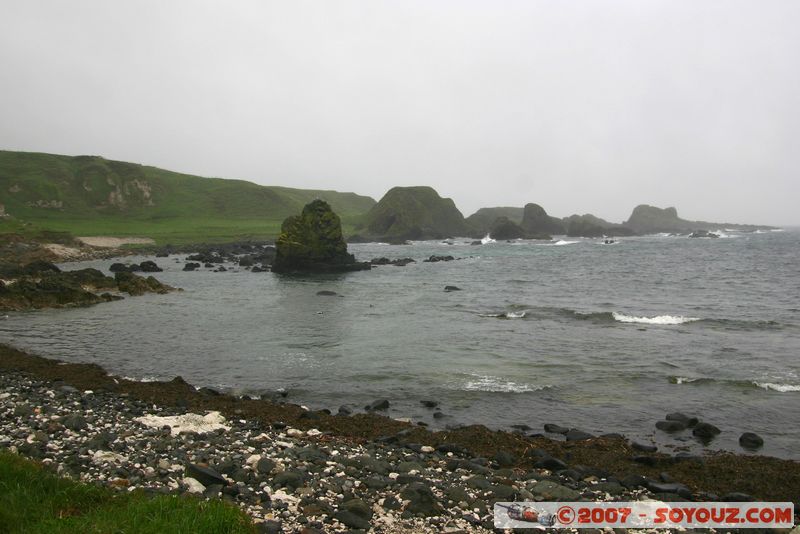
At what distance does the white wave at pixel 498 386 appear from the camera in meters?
19.9

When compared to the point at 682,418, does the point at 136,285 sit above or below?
below

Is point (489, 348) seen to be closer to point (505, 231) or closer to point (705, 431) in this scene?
point (705, 431)

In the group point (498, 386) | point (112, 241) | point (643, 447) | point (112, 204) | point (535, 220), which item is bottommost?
point (498, 386)

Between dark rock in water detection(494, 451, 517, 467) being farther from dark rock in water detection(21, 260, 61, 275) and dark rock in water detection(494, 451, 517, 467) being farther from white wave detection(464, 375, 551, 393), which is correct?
dark rock in water detection(21, 260, 61, 275)

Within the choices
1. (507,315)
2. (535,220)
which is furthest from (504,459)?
(535,220)

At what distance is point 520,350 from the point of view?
26.4 meters

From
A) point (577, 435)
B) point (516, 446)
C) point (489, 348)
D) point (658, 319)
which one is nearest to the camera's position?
point (516, 446)

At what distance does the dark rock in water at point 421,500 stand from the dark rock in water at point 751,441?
10.6 m

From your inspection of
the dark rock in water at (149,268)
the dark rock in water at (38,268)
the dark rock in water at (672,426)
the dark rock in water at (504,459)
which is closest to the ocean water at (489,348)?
the dark rock in water at (672,426)

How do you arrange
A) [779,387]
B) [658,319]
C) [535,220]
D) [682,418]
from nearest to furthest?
[682,418]
[779,387]
[658,319]
[535,220]

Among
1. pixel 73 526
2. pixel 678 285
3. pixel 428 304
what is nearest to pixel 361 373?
pixel 73 526

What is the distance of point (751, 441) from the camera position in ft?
48.5

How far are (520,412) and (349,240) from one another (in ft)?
448

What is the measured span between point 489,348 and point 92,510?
21.4m
